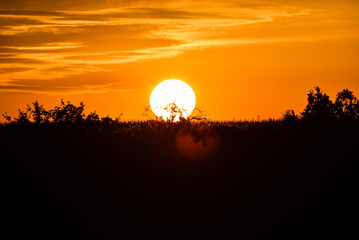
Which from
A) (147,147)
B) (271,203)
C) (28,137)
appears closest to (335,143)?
(271,203)

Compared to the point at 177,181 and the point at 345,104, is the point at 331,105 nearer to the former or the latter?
the point at 345,104

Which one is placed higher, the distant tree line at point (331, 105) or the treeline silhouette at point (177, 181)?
the distant tree line at point (331, 105)

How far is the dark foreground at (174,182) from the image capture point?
16.3 meters

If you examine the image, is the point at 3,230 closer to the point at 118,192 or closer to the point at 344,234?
the point at 118,192

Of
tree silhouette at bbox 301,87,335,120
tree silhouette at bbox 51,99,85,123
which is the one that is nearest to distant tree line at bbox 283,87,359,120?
tree silhouette at bbox 301,87,335,120

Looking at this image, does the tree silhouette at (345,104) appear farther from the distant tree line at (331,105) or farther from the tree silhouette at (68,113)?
the tree silhouette at (68,113)

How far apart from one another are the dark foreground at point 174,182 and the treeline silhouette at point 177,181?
4 cm

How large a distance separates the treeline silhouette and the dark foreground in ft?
0.12

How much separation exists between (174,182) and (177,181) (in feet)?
0.40

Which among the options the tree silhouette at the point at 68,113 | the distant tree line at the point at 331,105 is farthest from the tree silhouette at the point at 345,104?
the tree silhouette at the point at 68,113

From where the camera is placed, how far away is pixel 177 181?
17938mm

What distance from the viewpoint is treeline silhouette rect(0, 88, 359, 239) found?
1634 cm

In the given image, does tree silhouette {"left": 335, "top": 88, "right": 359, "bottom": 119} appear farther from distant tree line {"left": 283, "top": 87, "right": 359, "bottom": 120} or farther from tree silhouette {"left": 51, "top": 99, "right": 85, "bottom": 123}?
tree silhouette {"left": 51, "top": 99, "right": 85, "bottom": 123}

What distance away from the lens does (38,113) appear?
22359 millimetres
